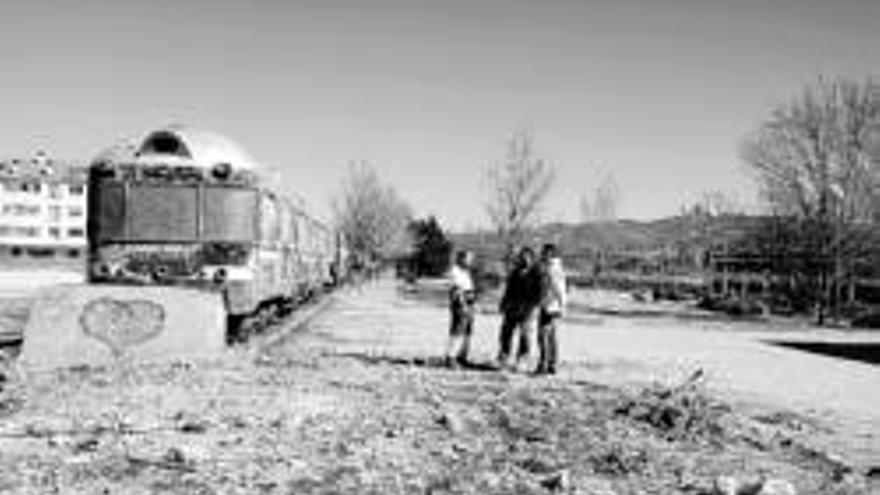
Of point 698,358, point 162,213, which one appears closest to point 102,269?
point 162,213

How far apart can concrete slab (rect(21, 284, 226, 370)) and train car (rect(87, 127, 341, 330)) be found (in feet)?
6.83

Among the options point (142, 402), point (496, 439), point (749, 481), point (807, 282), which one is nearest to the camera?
point (749, 481)

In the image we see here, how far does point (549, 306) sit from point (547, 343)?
495 millimetres

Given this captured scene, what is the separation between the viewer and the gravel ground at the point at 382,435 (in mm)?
8344

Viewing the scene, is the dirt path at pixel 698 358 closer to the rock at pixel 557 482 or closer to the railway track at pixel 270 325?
the railway track at pixel 270 325

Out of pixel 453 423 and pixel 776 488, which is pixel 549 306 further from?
pixel 776 488

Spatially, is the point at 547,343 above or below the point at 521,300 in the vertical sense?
below

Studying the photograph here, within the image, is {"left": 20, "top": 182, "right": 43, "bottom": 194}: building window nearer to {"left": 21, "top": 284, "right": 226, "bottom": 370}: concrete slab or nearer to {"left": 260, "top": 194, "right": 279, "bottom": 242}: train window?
{"left": 260, "top": 194, "right": 279, "bottom": 242}: train window

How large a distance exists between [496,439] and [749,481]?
230cm

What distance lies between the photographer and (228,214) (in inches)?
763

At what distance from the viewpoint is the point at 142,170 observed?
1945 centimetres

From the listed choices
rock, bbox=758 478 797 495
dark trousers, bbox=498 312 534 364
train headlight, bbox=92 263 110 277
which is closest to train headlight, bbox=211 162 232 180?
train headlight, bbox=92 263 110 277

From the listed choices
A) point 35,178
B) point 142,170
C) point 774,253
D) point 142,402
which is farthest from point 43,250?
point 142,402

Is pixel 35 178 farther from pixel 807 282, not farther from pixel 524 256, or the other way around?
pixel 524 256
